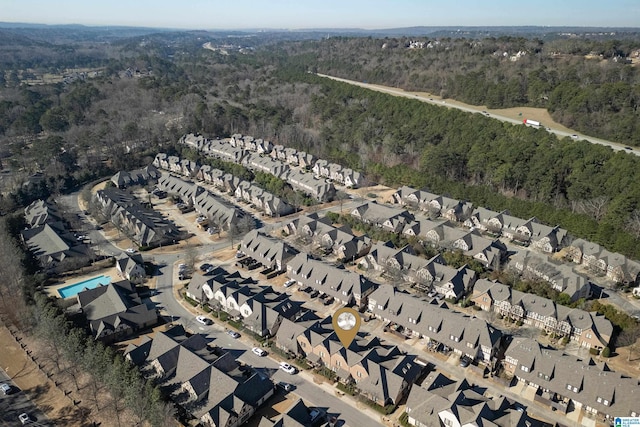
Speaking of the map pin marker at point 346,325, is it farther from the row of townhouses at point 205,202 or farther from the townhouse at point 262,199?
the townhouse at point 262,199

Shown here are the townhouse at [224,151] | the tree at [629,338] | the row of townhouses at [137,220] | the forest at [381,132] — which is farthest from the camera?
the townhouse at [224,151]

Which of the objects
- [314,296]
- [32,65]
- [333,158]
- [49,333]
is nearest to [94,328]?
[49,333]

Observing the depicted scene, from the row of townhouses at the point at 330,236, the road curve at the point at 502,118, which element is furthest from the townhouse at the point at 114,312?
the road curve at the point at 502,118

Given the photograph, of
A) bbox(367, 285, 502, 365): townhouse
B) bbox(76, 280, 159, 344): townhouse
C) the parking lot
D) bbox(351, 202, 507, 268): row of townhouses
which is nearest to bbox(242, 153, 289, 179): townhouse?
bbox(351, 202, 507, 268): row of townhouses

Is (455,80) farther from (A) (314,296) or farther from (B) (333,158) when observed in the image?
(A) (314,296)

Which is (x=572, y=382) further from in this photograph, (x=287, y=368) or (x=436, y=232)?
(x=436, y=232)

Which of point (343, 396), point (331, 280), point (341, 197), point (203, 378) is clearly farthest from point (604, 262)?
point (203, 378)

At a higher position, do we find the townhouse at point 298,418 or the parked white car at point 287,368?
the townhouse at point 298,418
